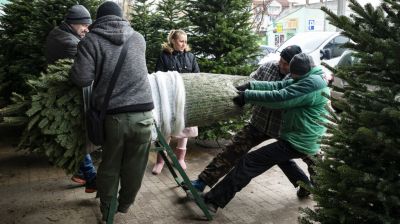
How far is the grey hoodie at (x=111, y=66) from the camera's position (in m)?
3.16

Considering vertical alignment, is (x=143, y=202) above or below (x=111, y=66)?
below

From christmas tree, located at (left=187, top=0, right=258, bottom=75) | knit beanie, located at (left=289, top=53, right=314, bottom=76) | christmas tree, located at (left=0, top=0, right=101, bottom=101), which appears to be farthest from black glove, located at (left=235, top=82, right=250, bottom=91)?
christmas tree, located at (left=0, top=0, right=101, bottom=101)

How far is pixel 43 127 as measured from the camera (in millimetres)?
3293

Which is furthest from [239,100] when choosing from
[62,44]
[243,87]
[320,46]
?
[320,46]

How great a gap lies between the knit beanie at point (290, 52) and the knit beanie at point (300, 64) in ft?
0.97

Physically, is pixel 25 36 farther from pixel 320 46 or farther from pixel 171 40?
pixel 320 46

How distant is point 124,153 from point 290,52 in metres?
1.98

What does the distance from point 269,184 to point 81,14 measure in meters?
3.08

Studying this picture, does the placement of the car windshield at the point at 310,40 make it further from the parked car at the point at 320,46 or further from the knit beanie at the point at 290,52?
the knit beanie at the point at 290,52

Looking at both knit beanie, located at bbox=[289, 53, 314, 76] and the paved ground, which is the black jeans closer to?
the paved ground

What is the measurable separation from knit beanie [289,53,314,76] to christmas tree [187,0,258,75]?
232 centimetres

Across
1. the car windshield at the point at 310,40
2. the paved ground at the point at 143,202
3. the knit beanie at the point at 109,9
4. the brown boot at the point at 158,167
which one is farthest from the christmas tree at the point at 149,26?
the car windshield at the point at 310,40

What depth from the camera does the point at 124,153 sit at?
349cm

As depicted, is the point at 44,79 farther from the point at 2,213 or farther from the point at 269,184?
the point at 269,184
